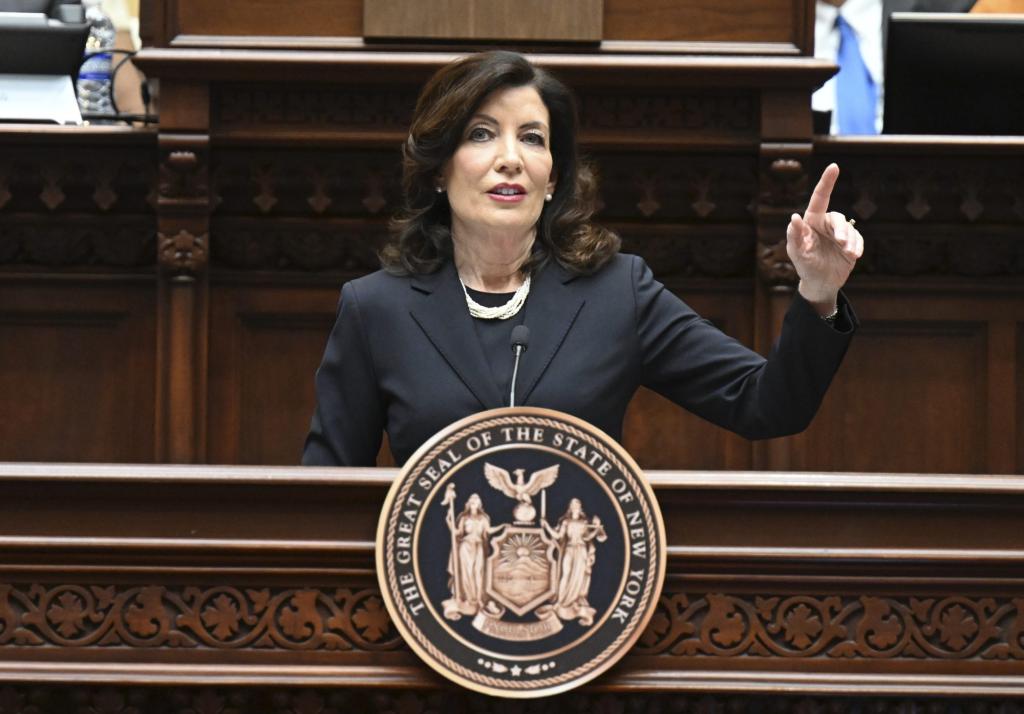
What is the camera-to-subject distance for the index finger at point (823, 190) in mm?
1412

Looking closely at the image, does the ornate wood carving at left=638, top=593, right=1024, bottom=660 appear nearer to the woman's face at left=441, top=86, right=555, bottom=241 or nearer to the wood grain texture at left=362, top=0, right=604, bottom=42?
the woman's face at left=441, top=86, right=555, bottom=241

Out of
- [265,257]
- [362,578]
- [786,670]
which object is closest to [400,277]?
[362,578]

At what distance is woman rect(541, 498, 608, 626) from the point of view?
1212mm

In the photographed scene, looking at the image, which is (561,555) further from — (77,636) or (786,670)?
(77,636)

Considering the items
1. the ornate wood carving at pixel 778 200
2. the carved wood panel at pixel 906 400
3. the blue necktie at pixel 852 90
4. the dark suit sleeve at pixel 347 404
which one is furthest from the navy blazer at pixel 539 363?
the blue necktie at pixel 852 90

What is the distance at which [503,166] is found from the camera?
168 centimetres

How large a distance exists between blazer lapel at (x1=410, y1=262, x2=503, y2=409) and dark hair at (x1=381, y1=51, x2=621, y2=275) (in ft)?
0.08

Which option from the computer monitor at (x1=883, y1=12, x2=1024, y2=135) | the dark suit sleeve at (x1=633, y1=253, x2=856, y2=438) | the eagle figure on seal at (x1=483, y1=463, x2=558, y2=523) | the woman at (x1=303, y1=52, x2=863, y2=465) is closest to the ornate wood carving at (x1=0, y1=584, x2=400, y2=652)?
the eagle figure on seal at (x1=483, y1=463, x2=558, y2=523)

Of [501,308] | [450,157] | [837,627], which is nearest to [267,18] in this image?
[450,157]

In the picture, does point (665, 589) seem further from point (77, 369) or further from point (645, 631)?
point (77, 369)

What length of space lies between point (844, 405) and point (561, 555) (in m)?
1.42

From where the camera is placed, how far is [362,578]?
1.24 m

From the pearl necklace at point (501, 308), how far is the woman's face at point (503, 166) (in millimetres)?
67

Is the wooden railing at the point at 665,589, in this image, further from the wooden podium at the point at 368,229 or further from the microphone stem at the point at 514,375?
the wooden podium at the point at 368,229
